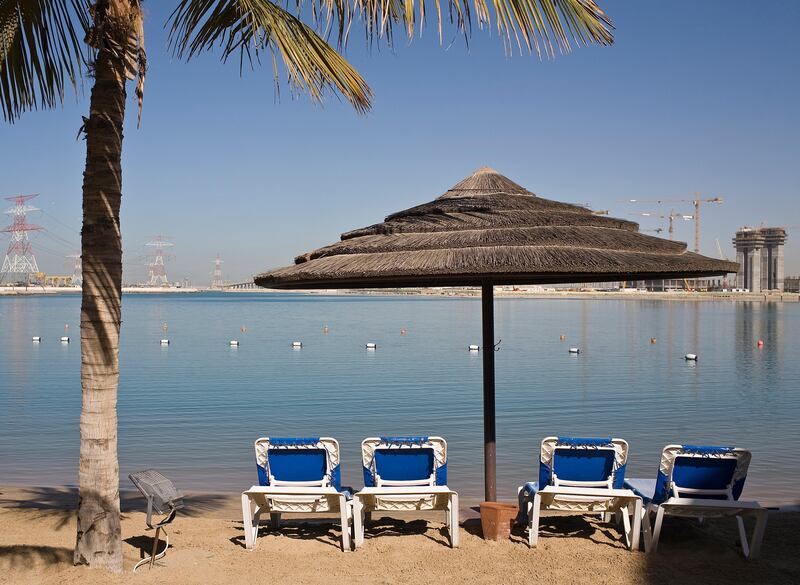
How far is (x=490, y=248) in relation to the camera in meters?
5.06

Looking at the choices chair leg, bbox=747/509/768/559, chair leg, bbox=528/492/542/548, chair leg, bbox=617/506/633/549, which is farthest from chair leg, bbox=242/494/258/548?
chair leg, bbox=747/509/768/559

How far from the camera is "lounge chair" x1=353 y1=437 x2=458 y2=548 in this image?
5.43 m

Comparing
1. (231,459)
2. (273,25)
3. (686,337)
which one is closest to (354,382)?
(231,459)

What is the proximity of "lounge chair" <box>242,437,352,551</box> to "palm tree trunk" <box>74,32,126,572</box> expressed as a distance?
109cm

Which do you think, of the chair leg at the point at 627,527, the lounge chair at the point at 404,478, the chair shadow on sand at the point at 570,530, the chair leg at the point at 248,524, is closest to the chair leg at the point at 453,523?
the lounge chair at the point at 404,478

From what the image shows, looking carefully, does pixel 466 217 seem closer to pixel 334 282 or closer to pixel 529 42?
pixel 334 282

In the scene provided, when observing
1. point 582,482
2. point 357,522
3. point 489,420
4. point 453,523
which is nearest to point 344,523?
point 357,522

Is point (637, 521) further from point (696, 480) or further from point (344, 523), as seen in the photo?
point (344, 523)

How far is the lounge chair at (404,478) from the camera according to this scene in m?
5.43

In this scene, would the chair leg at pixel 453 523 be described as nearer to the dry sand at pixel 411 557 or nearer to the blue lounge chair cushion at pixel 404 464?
the dry sand at pixel 411 557

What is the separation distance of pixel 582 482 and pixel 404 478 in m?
1.25

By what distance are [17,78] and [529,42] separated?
3.62 meters

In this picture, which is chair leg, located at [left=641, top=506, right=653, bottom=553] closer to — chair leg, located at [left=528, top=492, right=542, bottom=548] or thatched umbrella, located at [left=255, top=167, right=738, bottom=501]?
chair leg, located at [left=528, top=492, right=542, bottom=548]

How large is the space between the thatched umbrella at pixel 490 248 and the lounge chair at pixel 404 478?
588mm
